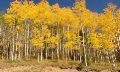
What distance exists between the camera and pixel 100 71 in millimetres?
30156

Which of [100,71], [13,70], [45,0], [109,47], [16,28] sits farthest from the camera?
[45,0]

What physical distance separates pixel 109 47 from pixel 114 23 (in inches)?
158

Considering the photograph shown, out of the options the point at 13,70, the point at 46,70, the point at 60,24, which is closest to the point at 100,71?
the point at 46,70

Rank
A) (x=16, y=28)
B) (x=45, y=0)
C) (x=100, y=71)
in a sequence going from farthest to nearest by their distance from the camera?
1. (x=45, y=0)
2. (x=16, y=28)
3. (x=100, y=71)

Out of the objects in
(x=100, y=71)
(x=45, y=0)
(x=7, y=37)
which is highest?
(x=45, y=0)

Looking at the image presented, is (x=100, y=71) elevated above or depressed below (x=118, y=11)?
below

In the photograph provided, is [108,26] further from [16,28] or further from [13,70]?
[13,70]

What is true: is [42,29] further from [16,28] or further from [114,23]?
[114,23]

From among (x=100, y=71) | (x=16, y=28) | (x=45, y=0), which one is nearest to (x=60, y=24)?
(x=45, y=0)

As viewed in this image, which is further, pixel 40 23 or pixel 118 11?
pixel 40 23

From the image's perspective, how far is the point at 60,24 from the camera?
206ft

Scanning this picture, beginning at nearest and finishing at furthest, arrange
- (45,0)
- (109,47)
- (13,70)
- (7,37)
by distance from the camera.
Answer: (13,70) → (109,47) → (45,0) → (7,37)

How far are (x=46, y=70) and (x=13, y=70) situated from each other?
3.03 m

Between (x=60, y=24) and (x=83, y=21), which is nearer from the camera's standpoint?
(x=83, y=21)
